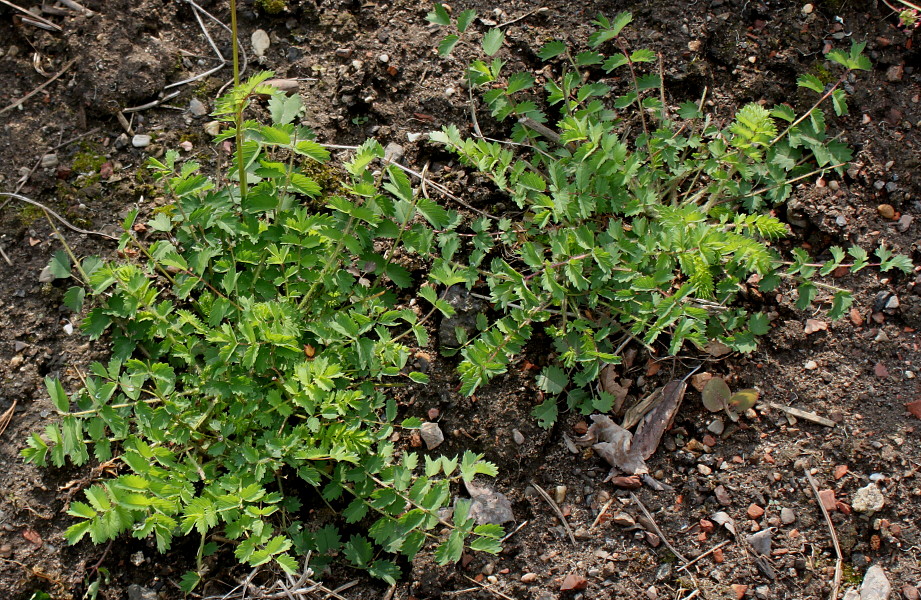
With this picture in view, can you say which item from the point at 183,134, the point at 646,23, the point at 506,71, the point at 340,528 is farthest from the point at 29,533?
the point at 646,23

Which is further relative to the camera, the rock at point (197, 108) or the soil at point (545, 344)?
the rock at point (197, 108)

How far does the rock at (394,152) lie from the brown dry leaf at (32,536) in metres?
1.84

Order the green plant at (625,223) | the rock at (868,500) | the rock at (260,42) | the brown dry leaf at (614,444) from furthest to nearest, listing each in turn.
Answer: the rock at (260,42) < the brown dry leaf at (614,444) < the rock at (868,500) < the green plant at (625,223)

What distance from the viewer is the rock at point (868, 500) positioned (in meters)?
2.68

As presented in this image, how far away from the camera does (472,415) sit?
2863mm

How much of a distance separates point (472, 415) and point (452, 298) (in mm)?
453

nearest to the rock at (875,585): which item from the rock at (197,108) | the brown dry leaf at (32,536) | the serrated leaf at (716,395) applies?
the serrated leaf at (716,395)

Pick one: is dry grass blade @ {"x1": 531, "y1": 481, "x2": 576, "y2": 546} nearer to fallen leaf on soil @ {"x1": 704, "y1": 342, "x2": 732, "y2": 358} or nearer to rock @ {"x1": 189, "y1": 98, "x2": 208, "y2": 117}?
fallen leaf on soil @ {"x1": 704, "y1": 342, "x2": 732, "y2": 358}

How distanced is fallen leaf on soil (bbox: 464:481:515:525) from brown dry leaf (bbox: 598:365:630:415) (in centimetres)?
54

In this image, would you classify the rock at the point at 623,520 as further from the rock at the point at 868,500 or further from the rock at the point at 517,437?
the rock at the point at 868,500

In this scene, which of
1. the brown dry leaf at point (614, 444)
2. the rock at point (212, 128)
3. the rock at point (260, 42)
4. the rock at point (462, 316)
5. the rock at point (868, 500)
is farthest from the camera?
the rock at point (260, 42)

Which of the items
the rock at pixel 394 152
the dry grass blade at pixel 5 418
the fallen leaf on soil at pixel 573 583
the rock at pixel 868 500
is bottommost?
the dry grass blade at pixel 5 418

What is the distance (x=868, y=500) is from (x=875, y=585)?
0.28 metres

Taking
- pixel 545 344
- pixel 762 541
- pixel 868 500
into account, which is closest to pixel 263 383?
pixel 545 344
